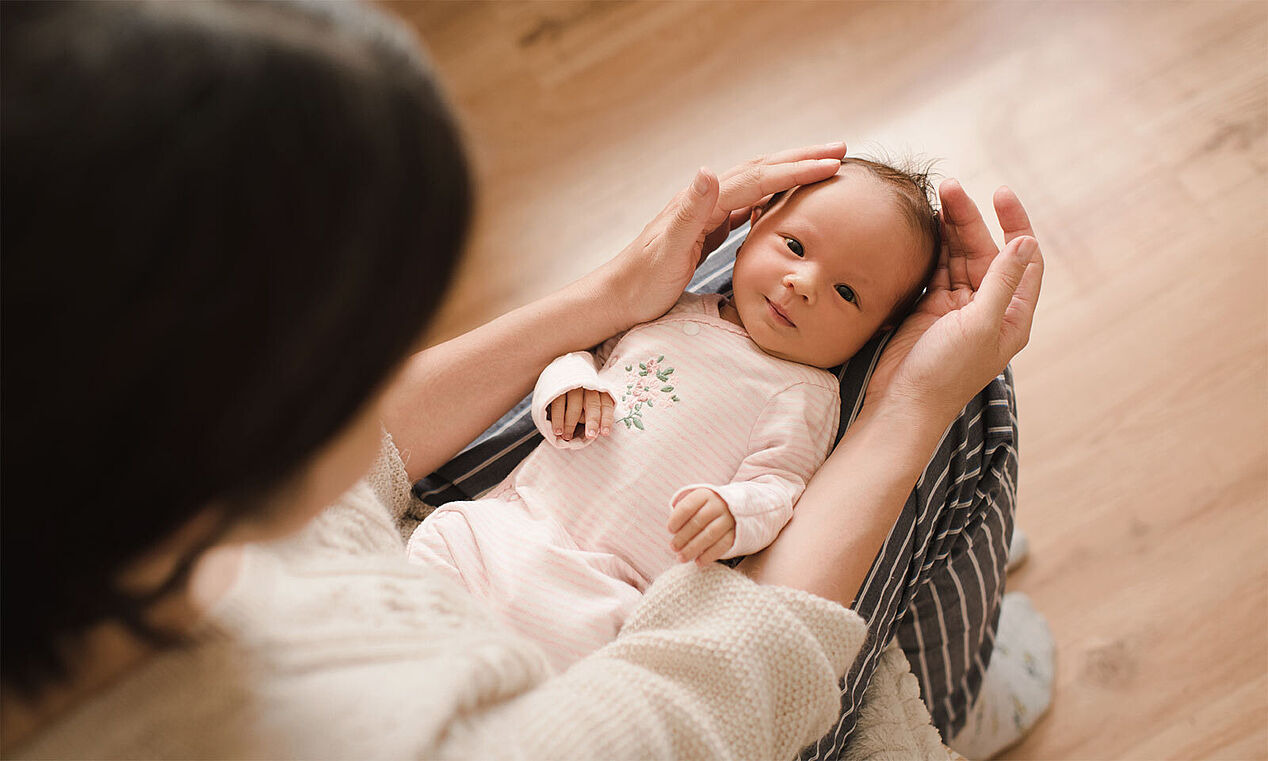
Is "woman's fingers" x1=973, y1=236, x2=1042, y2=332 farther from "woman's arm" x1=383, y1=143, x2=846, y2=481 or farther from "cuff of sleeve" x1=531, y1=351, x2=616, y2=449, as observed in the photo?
"cuff of sleeve" x1=531, y1=351, x2=616, y2=449

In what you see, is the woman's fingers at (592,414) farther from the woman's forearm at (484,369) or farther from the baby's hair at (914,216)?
the baby's hair at (914,216)

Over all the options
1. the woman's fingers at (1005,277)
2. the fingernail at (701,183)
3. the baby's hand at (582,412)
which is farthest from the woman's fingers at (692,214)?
the woman's fingers at (1005,277)

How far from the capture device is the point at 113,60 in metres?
0.37

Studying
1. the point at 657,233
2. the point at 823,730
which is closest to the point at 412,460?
the point at 657,233

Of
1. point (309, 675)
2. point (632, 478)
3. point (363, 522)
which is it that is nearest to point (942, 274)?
point (632, 478)

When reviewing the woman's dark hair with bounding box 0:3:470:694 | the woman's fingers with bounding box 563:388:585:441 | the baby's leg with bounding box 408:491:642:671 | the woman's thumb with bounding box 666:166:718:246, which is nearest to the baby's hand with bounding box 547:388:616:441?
the woman's fingers with bounding box 563:388:585:441

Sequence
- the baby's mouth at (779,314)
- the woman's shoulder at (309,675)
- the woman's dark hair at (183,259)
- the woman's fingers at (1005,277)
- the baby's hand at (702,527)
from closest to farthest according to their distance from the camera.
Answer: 1. the woman's dark hair at (183,259)
2. the woman's shoulder at (309,675)
3. the baby's hand at (702,527)
4. the woman's fingers at (1005,277)
5. the baby's mouth at (779,314)

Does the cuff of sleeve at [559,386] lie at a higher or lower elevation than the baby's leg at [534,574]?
higher

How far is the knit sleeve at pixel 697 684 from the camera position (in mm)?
679

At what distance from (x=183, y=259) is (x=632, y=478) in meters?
0.69

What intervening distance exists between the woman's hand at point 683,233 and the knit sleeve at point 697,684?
391mm

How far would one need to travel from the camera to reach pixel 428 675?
633mm

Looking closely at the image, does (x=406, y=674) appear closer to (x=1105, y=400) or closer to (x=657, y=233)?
(x=657, y=233)

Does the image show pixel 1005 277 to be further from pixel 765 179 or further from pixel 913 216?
pixel 765 179
